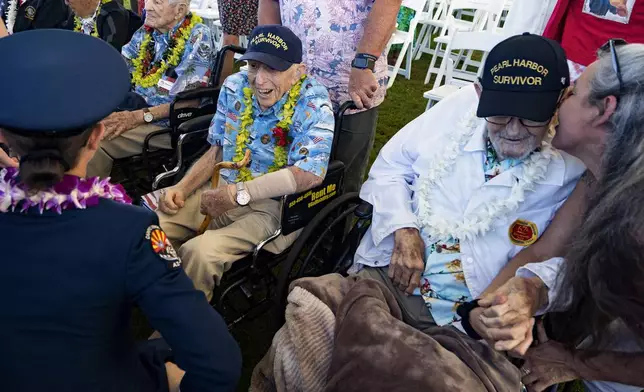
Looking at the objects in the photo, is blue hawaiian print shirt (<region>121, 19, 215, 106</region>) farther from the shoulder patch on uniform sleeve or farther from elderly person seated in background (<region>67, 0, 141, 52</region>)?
the shoulder patch on uniform sleeve

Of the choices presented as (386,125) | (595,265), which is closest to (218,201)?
(595,265)

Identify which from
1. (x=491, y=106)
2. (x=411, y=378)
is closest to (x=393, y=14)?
(x=491, y=106)

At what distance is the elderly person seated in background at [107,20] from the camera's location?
352 centimetres

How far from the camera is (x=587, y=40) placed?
2.52 meters

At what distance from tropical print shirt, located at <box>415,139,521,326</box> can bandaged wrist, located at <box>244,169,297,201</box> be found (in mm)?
652

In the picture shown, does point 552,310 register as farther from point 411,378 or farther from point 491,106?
point 491,106

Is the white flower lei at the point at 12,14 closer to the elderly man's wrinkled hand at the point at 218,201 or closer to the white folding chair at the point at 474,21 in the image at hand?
the elderly man's wrinkled hand at the point at 218,201

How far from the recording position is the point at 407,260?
186cm

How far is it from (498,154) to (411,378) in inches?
34.4

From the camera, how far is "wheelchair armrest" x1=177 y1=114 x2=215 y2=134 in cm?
265

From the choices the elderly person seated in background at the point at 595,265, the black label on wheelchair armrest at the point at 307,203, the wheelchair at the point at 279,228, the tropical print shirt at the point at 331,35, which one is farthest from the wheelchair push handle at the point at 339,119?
the elderly person seated in background at the point at 595,265

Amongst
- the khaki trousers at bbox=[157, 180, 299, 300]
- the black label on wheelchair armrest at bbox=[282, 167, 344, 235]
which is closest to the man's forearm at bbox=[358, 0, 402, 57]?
the black label on wheelchair armrest at bbox=[282, 167, 344, 235]

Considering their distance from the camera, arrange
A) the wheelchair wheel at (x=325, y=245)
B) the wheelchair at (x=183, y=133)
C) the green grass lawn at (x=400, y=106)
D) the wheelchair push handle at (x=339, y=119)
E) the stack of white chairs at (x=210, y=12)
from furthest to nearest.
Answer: the stack of white chairs at (x=210, y=12), the green grass lawn at (x=400, y=106), the wheelchair at (x=183, y=133), the wheelchair push handle at (x=339, y=119), the wheelchair wheel at (x=325, y=245)

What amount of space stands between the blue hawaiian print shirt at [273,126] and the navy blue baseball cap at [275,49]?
0.53 feet
